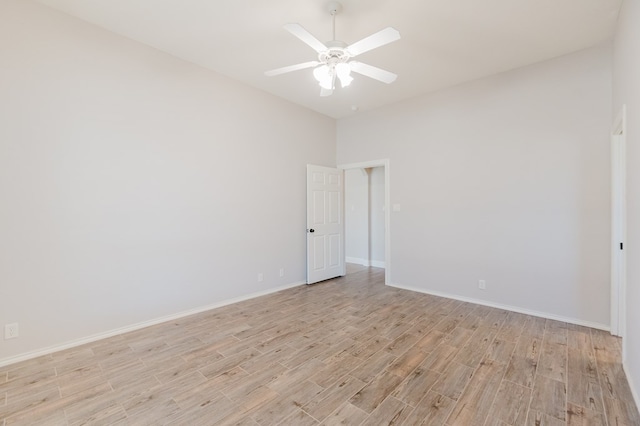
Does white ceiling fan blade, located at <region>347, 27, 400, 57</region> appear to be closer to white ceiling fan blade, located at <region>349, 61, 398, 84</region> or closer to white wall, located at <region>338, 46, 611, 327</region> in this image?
white ceiling fan blade, located at <region>349, 61, 398, 84</region>

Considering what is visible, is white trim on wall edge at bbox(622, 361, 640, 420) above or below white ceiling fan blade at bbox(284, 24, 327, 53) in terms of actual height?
below

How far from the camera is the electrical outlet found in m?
2.43

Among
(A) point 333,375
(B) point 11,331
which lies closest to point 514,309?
(A) point 333,375

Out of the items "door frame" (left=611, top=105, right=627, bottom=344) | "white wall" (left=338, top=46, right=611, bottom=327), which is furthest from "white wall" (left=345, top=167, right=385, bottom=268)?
"door frame" (left=611, top=105, right=627, bottom=344)

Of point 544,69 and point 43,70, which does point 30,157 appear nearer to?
point 43,70

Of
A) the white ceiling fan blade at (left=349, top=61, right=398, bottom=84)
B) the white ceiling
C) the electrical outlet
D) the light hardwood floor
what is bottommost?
the light hardwood floor

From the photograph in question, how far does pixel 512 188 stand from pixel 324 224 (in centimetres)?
297

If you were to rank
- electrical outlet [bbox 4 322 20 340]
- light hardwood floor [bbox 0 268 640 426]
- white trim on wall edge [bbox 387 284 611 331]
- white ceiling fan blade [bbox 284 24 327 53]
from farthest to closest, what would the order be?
1. white trim on wall edge [bbox 387 284 611 331]
2. electrical outlet [bbox 4 322 20 340]
3. white ceiling fan blade [bbox 284 24 327 53]
4. light hardwood floor [bbox 0 268 640 426]

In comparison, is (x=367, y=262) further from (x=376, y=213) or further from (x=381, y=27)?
(x=381, y=27)

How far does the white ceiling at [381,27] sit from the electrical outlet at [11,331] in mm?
2903

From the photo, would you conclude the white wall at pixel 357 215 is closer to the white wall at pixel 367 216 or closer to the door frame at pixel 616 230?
the white wall at pixel 367 216

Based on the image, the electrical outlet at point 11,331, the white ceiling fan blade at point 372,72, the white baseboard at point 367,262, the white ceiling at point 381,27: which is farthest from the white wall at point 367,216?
the electrical outlet at point 11,331

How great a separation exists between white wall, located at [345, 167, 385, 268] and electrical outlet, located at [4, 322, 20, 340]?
18.7ft

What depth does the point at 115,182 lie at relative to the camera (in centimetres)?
299
